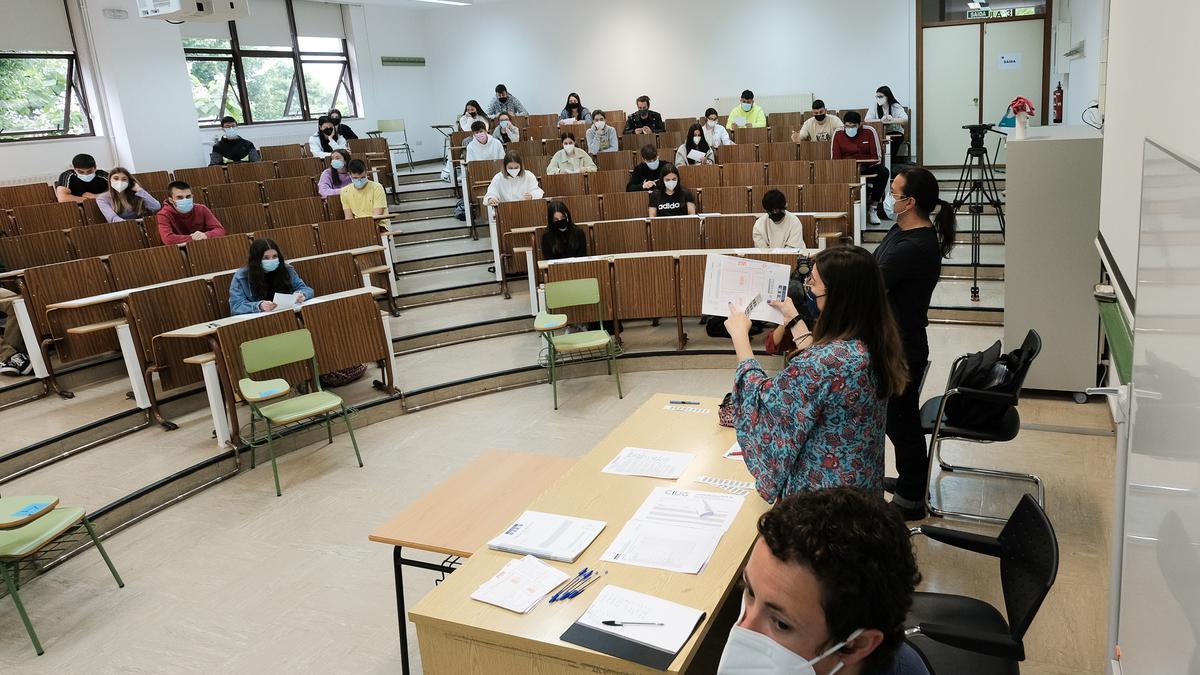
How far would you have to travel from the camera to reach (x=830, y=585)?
125cm

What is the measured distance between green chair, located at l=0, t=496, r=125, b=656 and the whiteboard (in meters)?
3.83

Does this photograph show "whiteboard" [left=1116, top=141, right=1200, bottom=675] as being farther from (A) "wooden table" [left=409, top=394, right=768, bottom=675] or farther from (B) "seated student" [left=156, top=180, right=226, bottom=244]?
(B) "seated student" [left=156, top=180, right=226, bottom=244]

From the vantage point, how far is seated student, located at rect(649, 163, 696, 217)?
768cm

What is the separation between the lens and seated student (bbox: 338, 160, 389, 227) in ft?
26.9

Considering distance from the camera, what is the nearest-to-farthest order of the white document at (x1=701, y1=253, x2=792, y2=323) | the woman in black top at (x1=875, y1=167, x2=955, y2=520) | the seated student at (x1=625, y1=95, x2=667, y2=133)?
the white document at (x1=701, y1=253, x2=792, y2=323) → the woman in black top at (x1=875, y1=167, x2=955, y2=520) → the seated student at (x1=625, y1=95, x2=667, y2=133)

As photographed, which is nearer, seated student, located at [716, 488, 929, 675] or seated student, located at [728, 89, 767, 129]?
seated student, located at [716, 488, 929, 675]

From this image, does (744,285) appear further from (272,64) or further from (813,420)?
(272,64)

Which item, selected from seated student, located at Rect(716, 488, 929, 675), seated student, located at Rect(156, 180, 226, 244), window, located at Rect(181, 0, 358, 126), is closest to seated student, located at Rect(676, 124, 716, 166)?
seated student, located at Rect(156, 180, 226, 244)

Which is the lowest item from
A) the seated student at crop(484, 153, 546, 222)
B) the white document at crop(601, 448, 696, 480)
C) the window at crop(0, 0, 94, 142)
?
the white document at crop(601, 448, 696, 480)

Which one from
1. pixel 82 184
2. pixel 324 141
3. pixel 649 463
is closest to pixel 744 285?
pixel 649 463

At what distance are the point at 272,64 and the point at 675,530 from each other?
13064mm

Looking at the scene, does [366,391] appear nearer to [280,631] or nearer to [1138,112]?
[280,631]

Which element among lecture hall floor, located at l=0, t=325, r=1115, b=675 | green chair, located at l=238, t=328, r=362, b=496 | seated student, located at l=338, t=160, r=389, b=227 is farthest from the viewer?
seated student, located at l=338, t=160, r=389, b=227

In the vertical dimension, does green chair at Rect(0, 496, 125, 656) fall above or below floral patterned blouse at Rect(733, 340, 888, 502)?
below
